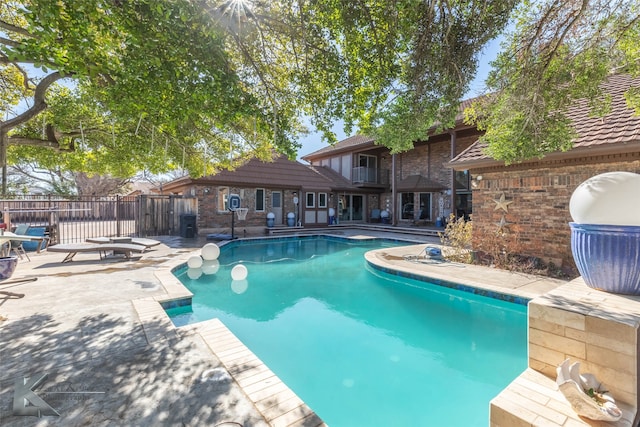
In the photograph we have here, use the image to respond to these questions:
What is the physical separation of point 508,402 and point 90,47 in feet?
18.8

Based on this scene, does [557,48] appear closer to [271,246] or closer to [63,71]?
[63,71]

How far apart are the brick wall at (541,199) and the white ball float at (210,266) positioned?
7534 mm

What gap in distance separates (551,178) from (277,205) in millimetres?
13874

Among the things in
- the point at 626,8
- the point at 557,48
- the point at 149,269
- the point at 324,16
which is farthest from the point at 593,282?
→ the point at 149,269

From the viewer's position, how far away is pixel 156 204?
49.2 feet

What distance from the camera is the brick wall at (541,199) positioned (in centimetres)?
654

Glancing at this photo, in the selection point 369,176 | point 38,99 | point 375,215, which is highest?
point 369,176

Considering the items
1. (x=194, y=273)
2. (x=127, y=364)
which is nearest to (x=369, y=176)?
(x=194, y=273)

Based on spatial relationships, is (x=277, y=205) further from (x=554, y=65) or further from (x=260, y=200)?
(x=554, y=65)

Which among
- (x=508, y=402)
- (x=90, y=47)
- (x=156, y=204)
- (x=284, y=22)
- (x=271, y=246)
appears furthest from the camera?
(x=156, y=204)

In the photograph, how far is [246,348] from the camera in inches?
134

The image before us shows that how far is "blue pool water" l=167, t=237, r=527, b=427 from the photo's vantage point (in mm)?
3469
